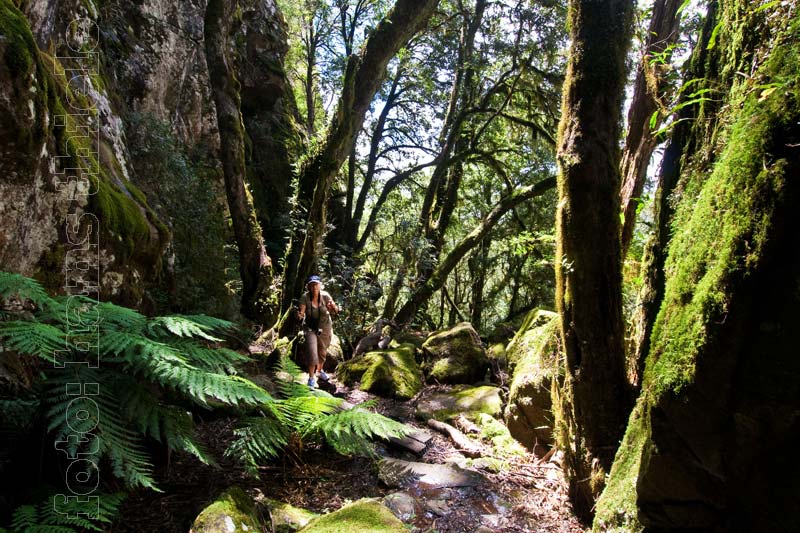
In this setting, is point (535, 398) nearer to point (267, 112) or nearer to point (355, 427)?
point (355, 427)

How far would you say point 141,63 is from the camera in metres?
8.59

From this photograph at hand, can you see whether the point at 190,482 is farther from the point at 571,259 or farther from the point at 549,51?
the point at 549,51

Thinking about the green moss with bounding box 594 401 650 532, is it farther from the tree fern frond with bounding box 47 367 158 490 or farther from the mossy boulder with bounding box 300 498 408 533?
the tree fern frond with bounding box 47 367 158 490

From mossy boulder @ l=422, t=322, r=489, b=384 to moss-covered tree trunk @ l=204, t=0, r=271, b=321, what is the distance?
394 centimetres

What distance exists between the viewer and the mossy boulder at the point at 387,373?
7.48m

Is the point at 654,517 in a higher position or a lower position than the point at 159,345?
lower

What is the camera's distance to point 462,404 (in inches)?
267

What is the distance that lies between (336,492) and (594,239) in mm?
3043

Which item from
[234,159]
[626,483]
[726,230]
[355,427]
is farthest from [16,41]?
[234,159]

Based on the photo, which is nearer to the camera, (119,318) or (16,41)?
(119,318)

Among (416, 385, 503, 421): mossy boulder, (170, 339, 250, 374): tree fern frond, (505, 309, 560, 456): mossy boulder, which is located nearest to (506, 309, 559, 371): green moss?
(505, 309, 560, 456): mossy boulder

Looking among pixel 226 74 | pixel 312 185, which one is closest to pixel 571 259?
pixel 312 185

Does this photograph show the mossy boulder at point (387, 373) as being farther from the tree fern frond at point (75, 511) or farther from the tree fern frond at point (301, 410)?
the tree fern frond at point (75, 511)

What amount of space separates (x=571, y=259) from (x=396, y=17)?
6.63 m
